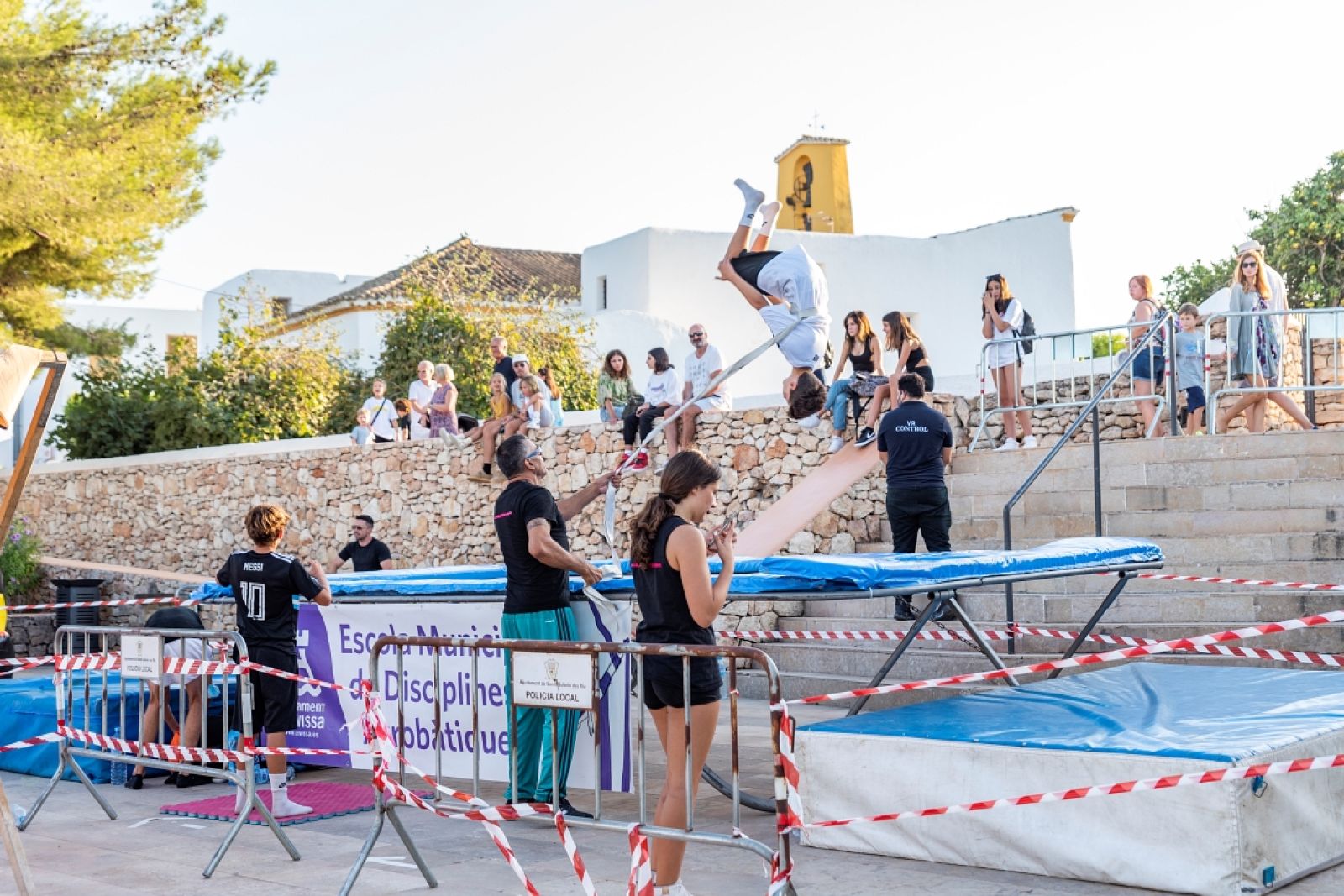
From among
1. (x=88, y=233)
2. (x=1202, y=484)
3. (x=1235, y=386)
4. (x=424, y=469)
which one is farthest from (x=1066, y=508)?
(x=88, y=233)

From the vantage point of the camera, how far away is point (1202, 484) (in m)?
11.0

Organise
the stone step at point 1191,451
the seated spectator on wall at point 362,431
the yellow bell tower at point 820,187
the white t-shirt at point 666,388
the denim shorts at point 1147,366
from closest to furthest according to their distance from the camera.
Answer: the stone step at point 1191,451 < the denim shorts at point 1147,366 < the white t-shirt at point 666,388 < the seated spectator on wall at point 362,431 < the yellow bell tower at point 820,187

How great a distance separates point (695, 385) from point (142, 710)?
7125mm

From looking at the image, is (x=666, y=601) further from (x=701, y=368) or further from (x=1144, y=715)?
(x=701, y=368)

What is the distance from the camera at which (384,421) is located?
1970 centimetres

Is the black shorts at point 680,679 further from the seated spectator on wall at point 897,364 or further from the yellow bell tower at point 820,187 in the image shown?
the yellow bell tower at point 820,187

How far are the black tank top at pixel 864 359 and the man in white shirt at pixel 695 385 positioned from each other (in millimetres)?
1734

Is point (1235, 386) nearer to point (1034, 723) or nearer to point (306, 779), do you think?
point (1034, 723)

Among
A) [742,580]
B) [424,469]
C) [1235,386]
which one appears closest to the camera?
[742,580]

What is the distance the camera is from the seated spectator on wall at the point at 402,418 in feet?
66.1

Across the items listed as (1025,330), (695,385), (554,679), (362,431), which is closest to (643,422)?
(695,385)

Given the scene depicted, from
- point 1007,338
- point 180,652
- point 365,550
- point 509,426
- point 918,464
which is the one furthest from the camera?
point 509,426

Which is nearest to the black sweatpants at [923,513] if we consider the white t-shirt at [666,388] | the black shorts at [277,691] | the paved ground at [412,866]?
the paved ground at [412,866]

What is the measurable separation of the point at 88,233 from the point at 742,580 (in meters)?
15.8
